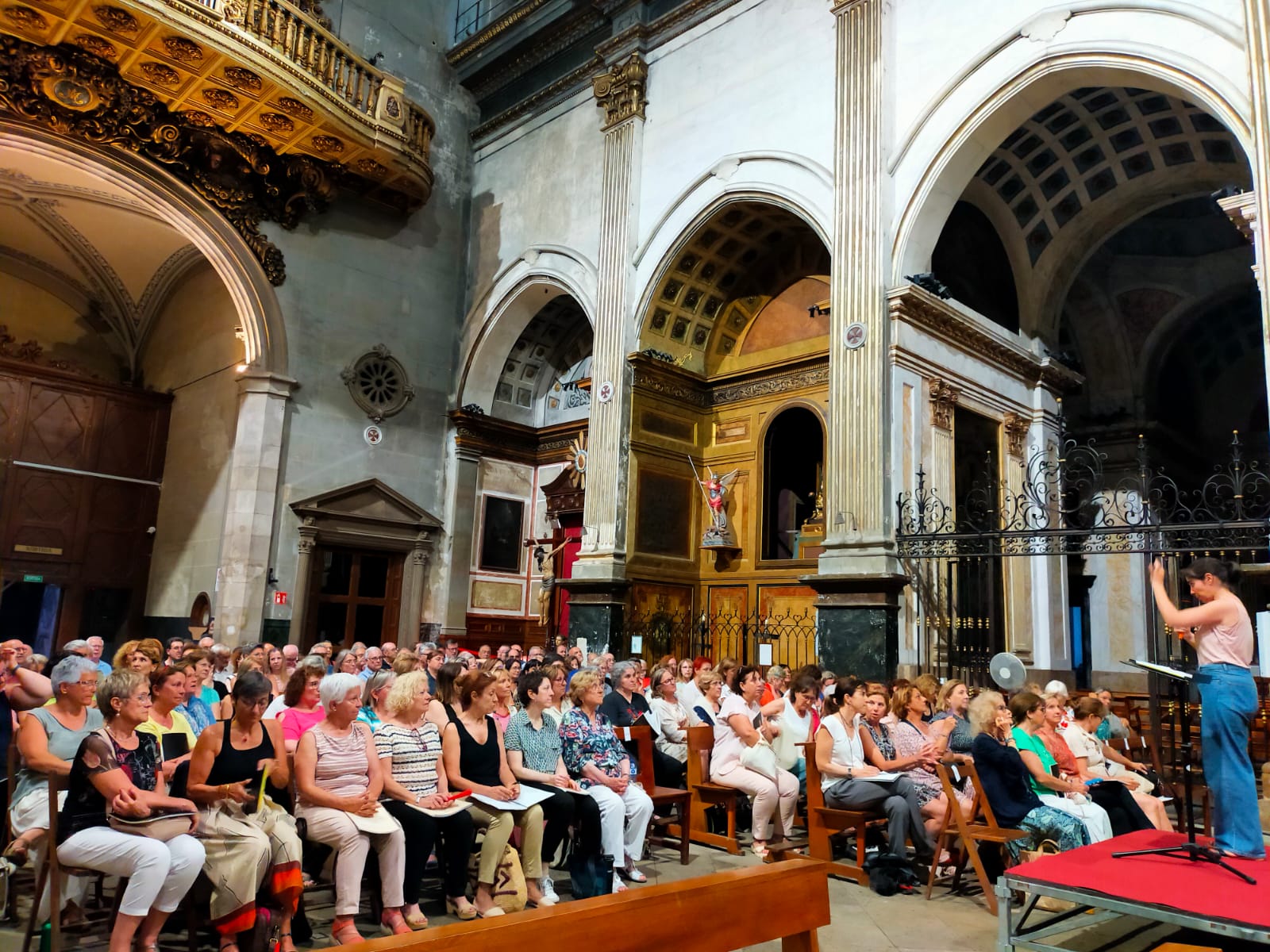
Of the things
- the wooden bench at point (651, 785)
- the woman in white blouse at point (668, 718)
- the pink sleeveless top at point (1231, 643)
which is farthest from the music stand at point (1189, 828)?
the woman in white blouse at point (668, 718)

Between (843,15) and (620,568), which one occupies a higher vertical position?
(843,15)

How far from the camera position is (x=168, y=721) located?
4.77m

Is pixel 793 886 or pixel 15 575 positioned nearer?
pixel 793 886

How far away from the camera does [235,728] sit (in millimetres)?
4246

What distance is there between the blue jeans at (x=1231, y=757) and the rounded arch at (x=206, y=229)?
12280 mm

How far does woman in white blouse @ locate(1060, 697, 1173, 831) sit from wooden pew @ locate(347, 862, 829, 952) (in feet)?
14.4

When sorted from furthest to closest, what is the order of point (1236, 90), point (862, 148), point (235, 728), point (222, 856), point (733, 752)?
point (862, 148), point (1236, 90), point (733, 752), point (235, 728), point (222, 856)

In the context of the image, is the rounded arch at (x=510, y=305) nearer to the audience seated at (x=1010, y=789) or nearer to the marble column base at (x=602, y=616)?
the marble column base at (x=602, y=616)

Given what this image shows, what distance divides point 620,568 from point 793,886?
9841mm

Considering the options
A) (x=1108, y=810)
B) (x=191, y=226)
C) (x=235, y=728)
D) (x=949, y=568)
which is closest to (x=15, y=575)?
(x=191, y=226)

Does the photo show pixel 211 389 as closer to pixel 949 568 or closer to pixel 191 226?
pixel 191 226

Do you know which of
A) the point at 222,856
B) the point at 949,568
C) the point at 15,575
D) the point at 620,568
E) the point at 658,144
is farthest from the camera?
the point at 15,575

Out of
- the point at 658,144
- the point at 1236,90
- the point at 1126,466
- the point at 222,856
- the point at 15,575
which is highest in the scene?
the point at 658,144

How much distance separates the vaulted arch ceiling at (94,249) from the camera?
14.1 meters
